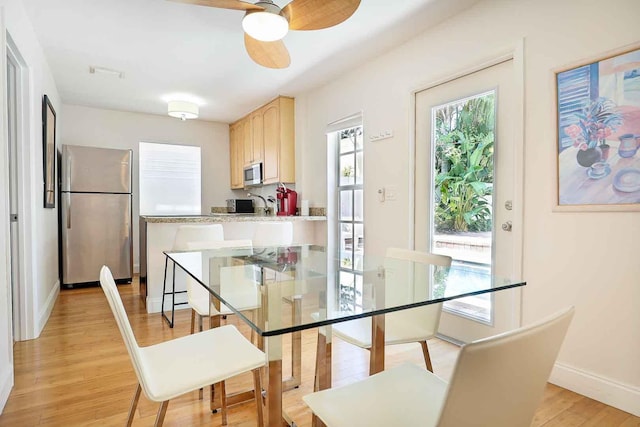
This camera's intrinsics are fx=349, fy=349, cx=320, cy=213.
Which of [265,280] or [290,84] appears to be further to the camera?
[290,84]

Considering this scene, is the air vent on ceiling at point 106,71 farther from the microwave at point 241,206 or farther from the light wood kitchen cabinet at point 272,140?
the microwave at point 241,206

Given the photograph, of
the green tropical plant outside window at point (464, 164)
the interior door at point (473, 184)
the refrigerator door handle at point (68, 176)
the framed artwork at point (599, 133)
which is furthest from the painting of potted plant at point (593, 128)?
the refrigerator door handle at point (68, 176)

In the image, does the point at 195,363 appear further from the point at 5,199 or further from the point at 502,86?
the point at 502,86

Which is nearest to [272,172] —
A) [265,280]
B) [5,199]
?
[5,199]

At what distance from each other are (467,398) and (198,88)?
4.31 meters

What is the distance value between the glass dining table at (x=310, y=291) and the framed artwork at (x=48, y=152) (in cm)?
215

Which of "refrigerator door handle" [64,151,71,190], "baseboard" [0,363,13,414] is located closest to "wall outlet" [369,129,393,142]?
"baseboard" [0,363,13,414]

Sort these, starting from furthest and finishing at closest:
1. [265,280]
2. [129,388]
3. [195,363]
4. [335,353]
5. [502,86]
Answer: [335,353] → [502,86] → [129,388] → [265,280] → [195,363]

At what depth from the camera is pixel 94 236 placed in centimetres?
439

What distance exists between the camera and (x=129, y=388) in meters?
1.90

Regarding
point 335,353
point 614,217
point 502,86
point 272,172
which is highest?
point 502,86

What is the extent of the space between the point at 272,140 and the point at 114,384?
327cm

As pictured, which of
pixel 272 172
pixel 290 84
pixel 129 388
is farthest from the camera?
pixel 272 172

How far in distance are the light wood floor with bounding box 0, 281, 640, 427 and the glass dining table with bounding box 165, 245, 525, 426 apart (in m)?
0.17
